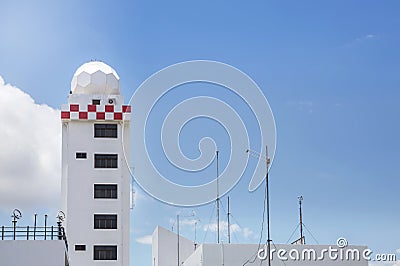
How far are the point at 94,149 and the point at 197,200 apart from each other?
10171mm

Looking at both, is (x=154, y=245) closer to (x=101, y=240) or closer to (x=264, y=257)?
(x=101, y=240)

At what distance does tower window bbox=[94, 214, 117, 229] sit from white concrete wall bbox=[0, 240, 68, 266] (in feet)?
62.8

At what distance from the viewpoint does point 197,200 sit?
3806cm

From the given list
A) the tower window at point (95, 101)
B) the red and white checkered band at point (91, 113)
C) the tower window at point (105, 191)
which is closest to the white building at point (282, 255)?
the tower window at point (105, 191)

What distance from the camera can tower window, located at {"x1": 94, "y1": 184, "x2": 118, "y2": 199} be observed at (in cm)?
4534

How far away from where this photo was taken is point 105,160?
45.9 metres

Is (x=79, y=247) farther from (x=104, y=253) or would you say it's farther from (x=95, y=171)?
(x=95, y=171)

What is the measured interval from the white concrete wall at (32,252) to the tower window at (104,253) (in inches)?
746

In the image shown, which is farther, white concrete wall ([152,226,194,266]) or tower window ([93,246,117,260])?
white concrete wall ([152,226,194,266])

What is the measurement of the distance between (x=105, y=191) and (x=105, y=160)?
5.99 feet

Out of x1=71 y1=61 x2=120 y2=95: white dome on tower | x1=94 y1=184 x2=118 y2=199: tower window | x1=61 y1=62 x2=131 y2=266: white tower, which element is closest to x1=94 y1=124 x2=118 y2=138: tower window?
x1=61 y1=62 x2=131 y2=266: white tower

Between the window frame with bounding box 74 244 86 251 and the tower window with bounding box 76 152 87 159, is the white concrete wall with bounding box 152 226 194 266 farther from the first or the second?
the tower window with bounding box 76 152 87 159

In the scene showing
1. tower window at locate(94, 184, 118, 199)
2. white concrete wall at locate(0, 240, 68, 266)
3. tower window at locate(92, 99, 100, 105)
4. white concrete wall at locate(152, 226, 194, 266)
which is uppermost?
tower window at locate(92, 99, 100, 105)

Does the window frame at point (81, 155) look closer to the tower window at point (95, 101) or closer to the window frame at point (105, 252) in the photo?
the tower window at point (95, 101)
